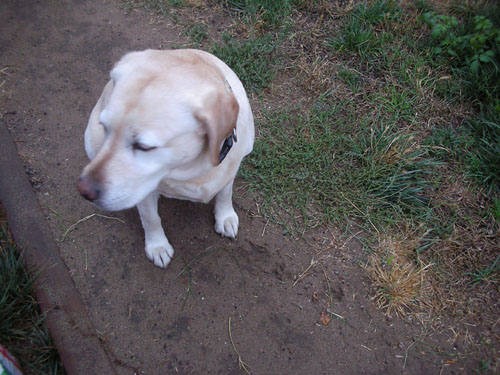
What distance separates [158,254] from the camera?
7.40 ft

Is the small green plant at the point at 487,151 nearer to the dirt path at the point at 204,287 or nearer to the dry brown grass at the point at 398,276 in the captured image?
the dry brown grass at the point at 398,276

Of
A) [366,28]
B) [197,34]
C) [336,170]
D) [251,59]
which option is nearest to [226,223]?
[336,170]

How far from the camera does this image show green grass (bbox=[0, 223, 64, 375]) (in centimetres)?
192

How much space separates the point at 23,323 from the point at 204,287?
3.19ft

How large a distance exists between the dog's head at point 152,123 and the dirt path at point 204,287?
874 mm

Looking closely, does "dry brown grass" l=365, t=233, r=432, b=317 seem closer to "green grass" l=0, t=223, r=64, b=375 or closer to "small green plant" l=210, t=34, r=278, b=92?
"small green plant" l=210, t=34, r=278, b=92

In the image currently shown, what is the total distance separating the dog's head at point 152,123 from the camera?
4.48 ft

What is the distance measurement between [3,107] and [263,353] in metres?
2.49

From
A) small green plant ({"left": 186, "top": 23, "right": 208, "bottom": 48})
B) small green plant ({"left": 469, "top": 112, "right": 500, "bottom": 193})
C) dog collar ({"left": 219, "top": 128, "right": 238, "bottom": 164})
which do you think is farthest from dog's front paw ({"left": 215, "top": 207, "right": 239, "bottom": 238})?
small green plant ({"left": 469, "top": 112, "right": 500, "bottom": 193})

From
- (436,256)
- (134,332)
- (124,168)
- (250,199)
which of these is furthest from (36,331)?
(436,256)

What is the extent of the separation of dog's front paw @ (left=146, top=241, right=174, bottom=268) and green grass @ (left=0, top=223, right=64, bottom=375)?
62 cm

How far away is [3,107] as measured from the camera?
9.03ft

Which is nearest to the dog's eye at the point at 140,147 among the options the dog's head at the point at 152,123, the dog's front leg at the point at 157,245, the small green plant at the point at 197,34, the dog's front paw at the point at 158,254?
the dog's head at the point at 152,123

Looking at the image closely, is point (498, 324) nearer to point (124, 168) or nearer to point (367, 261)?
point (367, 261)
